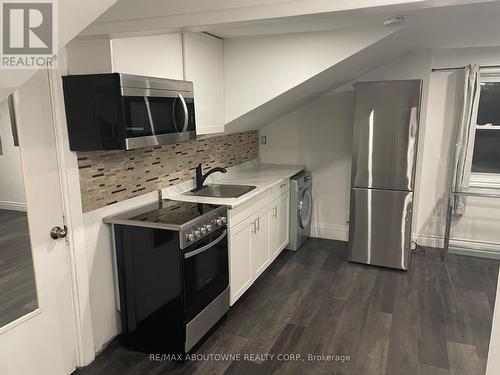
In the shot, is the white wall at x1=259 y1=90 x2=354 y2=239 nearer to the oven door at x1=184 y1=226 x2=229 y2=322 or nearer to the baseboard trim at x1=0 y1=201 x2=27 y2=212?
the oven door at x1=184 y1=226 x2=229 y2=322

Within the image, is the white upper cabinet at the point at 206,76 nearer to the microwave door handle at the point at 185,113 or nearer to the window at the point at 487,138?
the microwave door handle at the point at 185,113

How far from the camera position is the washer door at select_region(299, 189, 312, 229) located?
4304mm

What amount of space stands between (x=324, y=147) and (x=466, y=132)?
1.50 m

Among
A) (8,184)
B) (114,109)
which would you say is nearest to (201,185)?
(114,109)

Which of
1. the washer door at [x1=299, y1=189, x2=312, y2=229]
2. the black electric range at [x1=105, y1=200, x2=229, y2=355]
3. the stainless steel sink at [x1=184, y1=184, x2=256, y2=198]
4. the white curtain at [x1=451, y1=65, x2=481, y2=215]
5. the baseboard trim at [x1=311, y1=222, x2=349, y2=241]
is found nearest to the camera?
the black electric range at [x1=105, y1=200, x2=229, y2=355]

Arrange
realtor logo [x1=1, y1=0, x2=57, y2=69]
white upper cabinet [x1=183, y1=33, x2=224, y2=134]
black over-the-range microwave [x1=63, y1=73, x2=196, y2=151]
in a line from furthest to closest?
1. white upper cabinet [x1=183, y1=33, x2=224, y2=134]
2. black over-the-range microwave [x1=63, y1=73, x2=196, y2=151]
3. realtor logo [x1=1, y1=0, x2=57, y2=69]

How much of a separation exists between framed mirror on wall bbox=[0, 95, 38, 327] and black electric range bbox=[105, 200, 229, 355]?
55 centimetres

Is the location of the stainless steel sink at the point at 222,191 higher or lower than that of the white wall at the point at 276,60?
lower

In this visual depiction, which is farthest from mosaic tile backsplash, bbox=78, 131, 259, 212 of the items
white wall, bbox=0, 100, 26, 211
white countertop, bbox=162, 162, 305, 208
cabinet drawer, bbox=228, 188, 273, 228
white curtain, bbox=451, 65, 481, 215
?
white curtain, bbox=451, 65, 481, 215

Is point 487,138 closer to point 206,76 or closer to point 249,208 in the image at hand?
point 249,208

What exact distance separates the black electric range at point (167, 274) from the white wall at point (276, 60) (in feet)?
3.80

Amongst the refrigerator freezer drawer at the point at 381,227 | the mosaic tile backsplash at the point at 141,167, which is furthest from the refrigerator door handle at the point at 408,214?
the mosaic tile backsplash at the point at 141,167

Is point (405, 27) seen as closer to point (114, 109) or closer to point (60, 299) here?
point (114, 109)

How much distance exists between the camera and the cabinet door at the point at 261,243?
3.29 meters
